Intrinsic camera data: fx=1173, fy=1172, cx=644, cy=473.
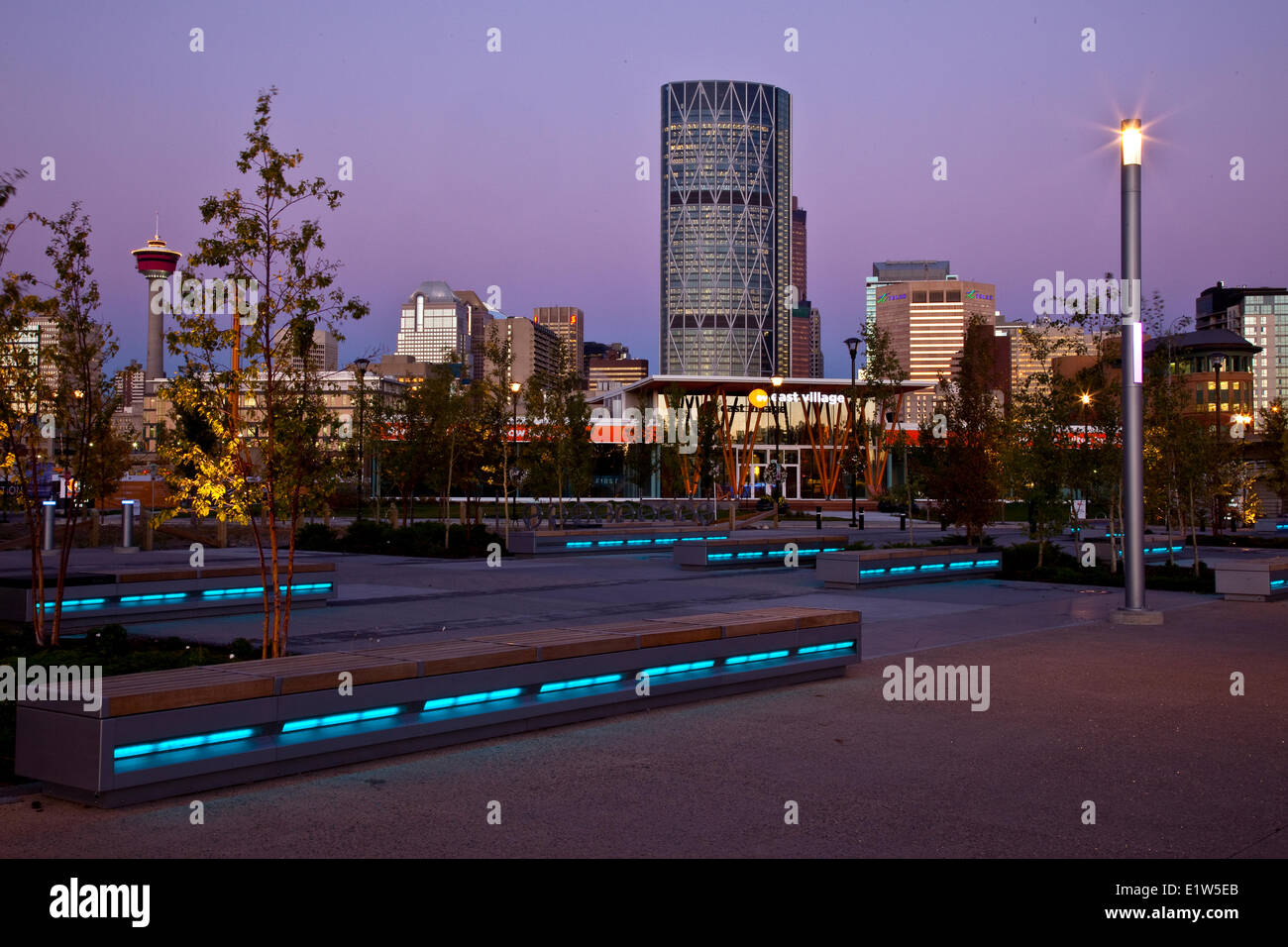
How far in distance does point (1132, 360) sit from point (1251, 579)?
6656 millimetres

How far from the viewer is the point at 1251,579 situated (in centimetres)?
1941

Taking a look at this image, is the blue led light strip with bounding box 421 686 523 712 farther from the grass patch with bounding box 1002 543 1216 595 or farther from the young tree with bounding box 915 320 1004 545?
the young tree with bounding box 915 320 1004 545

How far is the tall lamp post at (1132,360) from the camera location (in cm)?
1502

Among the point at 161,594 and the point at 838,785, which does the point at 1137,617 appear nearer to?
the point at 838,785

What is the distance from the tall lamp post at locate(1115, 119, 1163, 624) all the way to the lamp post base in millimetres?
13

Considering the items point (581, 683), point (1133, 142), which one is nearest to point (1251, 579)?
point (1133, 142)

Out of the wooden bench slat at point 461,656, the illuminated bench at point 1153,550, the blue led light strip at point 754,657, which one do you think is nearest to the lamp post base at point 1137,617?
the blue led light strip at point 754,657

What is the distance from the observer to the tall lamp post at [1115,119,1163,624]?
1502 cm

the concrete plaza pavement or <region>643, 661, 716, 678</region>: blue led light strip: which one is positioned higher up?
<region>643, 661, 716, 678</region>: blue led light strip

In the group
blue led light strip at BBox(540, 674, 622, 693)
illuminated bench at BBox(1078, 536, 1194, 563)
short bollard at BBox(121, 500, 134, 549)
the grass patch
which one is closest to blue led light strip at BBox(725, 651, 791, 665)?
blue led light strip at BBox(540, 674, 622, 693)
